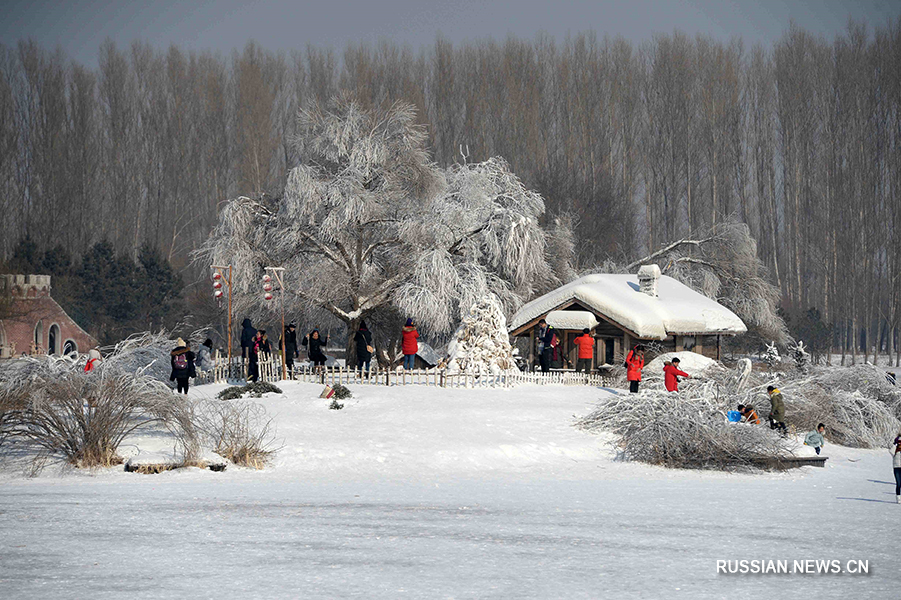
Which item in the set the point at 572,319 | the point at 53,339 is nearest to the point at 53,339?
A: the point at 53,339

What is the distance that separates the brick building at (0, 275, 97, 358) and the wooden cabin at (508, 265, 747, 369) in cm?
2076

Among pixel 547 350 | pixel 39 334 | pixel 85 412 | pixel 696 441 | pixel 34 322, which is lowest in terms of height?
pixel 696 441

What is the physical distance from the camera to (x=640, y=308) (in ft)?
95.9

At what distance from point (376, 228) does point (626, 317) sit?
10543 millimetres

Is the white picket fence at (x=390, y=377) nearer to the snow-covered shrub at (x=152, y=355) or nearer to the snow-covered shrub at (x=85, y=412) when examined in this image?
the snow-covered shrub at (x=152, y=355)

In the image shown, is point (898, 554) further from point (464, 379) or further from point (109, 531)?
point (464, 379)

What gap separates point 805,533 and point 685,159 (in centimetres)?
5189

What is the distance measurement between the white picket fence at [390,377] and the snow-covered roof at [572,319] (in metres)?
2.75

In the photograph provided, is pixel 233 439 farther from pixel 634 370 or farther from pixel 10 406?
pixel 634 370

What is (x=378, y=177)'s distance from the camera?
3375 centimetres

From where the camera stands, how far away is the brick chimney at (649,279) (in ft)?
103

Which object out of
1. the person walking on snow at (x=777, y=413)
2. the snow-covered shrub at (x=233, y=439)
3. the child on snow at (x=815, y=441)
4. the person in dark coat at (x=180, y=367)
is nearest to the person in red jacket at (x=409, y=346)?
the person in dark coat at (x=180, y=367)

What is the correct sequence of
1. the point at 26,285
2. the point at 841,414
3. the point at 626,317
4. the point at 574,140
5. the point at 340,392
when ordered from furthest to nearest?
the point at 574,140 → the point at 26,285 → the point at 626,317 → the point at 841,414 → the point at 340,392

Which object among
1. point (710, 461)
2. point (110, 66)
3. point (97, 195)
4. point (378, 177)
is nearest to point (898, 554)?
point (710, 461)
